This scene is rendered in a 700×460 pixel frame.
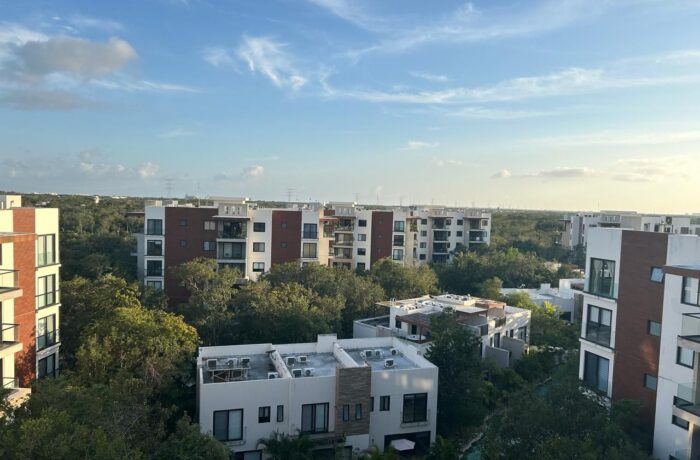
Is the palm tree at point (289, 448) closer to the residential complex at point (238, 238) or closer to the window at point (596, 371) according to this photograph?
the window at point (596, 371)

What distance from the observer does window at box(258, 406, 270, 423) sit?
21984 mm

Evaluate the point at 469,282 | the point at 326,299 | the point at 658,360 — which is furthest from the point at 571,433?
the point at 469,282

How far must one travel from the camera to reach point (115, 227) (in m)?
78.4

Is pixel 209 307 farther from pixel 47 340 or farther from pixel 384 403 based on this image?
pixel 384 403

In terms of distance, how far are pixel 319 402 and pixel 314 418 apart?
0.69m

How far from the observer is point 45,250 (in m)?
24.1

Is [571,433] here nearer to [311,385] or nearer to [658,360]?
[658,360]

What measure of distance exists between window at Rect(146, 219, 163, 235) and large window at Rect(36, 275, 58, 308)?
22171 mm

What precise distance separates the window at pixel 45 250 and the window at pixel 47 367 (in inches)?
162

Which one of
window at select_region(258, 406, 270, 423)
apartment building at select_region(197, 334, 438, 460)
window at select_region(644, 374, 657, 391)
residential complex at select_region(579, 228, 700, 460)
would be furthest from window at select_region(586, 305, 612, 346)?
window at select_region(258, 406, 270, 423)

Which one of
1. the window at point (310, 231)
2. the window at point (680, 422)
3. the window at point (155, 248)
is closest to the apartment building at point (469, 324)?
the window at point (310, 231)

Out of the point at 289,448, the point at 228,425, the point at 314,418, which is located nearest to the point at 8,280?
the point at 228,425

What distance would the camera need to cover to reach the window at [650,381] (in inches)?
800

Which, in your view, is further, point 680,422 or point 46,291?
point 46,291
